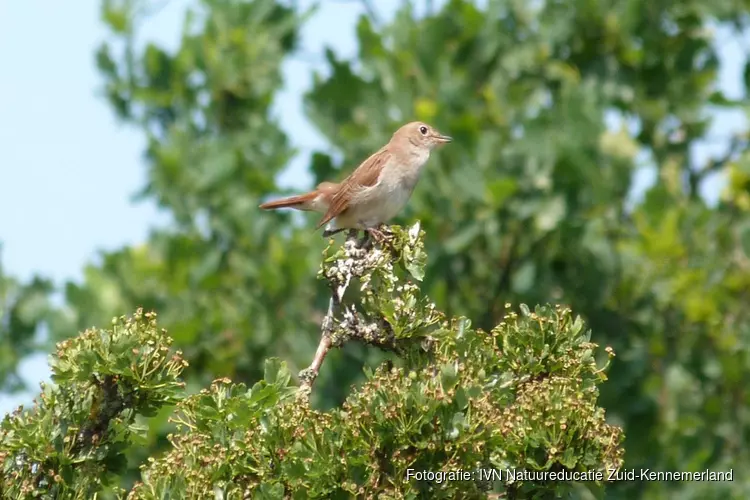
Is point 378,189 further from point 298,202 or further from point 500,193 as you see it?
point 500,193

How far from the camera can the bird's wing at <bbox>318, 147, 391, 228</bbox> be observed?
8.09 m

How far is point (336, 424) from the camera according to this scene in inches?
155

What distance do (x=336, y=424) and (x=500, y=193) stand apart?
6874 millimetres

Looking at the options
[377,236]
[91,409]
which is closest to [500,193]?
[377,236]

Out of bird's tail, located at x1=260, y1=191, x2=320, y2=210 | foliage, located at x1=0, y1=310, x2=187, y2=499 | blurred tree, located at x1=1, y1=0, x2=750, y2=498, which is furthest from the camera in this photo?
blurred tree, located at x1=1, y1=0, x2=750, y2=498

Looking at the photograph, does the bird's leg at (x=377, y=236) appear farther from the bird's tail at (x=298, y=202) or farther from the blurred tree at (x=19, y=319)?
the blurred tree at (x=19, y=319)

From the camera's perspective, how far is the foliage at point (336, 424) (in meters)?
3.86

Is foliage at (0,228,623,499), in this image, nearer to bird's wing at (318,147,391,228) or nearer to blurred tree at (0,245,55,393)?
bird's wing at (318,147,391,228)

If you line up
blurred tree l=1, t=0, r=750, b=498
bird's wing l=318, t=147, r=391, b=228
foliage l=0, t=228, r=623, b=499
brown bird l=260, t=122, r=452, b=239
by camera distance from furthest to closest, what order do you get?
blurred tree l=1, t=0, r=750, b=498 → bird's wing l=318, t=147, r=391, b=228 → brown bird l=260, t=122, r=452, b=239 → foliage l=0, t=228, r=623, b=499

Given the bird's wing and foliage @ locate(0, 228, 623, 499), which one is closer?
foliage @ locate(0, 228, 623, 499)

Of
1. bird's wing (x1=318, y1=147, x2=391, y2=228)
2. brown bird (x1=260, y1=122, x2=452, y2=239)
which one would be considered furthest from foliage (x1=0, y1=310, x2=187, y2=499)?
bird's wing (x1=318, y1=147, x2=391, y2=228)

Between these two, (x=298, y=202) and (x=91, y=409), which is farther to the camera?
(x=298, y=202)

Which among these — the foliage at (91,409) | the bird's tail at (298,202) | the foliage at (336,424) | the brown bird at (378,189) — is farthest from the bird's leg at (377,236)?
the bird's tail at (298,202)

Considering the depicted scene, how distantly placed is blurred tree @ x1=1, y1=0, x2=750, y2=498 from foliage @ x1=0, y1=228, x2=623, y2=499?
251 inches
